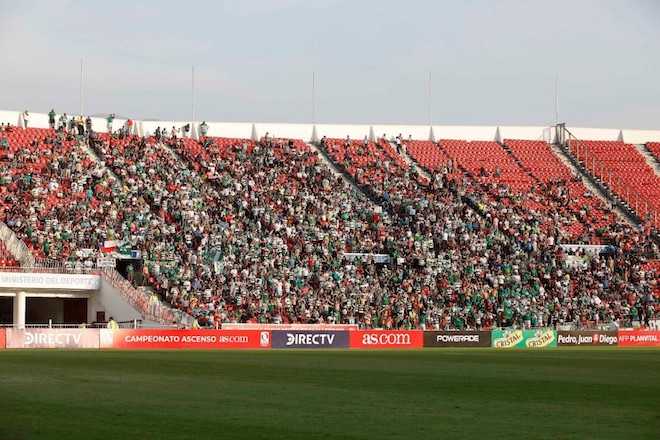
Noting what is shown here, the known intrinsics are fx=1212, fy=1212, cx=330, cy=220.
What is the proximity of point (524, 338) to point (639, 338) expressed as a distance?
641 cm

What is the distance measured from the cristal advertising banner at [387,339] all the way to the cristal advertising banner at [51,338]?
11.5 metres

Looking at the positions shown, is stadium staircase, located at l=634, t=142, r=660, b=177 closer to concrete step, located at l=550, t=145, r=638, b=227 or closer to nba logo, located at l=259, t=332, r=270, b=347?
concrete step, located at l=550, t=145, r=638, b=227

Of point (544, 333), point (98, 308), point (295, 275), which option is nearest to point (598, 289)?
point (544, 333)

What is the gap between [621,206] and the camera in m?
72.8

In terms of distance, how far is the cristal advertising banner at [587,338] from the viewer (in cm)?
5628

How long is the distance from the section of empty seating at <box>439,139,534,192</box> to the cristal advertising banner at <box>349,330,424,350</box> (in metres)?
21.4

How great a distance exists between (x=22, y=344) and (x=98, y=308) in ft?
33.6

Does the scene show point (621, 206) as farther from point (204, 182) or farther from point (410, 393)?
point (410, 393)

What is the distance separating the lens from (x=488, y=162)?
75125mm

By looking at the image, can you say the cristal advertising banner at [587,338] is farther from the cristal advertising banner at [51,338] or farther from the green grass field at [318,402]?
the green grass field at [318,402]

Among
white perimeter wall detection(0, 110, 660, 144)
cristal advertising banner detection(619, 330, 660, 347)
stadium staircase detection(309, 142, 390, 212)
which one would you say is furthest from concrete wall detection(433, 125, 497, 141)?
cristal advertising banner detection(619, 330, 660, 347)

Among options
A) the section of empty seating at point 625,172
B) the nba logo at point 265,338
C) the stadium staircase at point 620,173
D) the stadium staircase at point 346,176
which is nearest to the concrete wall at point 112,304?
the nba logo at point 265,338

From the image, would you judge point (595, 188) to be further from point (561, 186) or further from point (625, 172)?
point (625, 172)

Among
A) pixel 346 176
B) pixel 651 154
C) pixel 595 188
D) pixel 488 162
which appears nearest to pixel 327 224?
pixel 346 176
